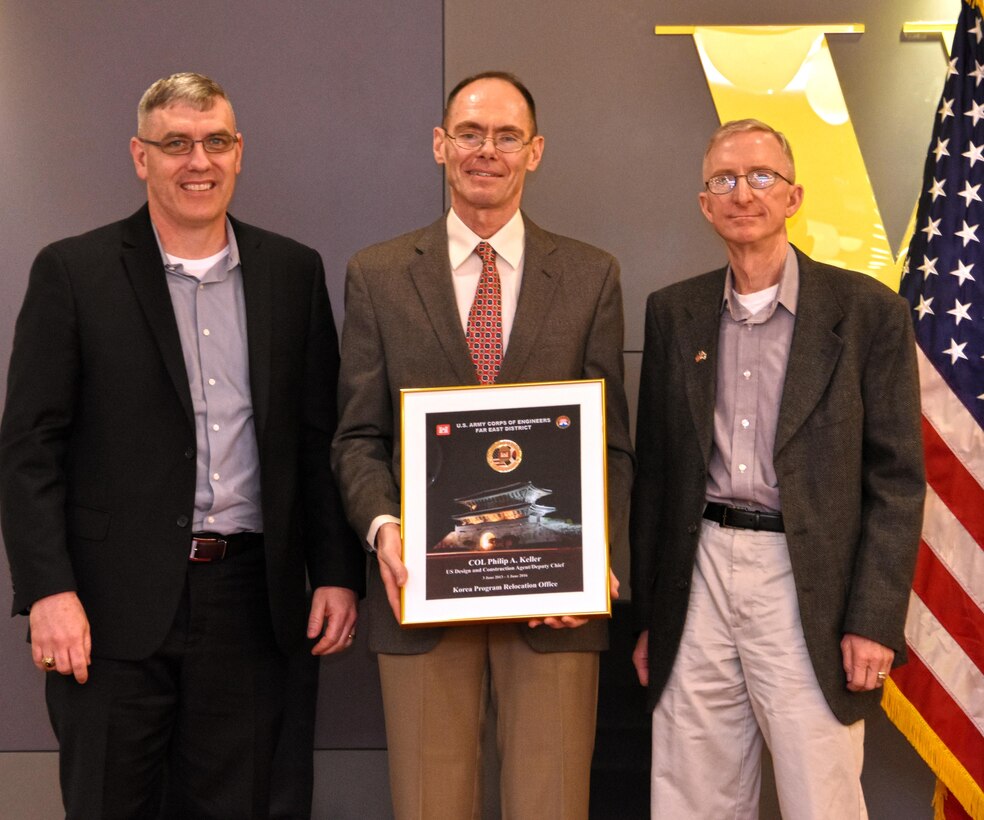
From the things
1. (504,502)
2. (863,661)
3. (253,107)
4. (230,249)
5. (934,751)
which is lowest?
(934,751)

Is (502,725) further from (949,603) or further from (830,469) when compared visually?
(949,603)

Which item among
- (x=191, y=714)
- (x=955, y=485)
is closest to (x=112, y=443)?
(x=191, y=714)

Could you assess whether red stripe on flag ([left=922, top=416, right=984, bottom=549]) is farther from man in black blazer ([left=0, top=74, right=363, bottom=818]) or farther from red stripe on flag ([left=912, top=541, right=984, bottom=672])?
man in black blazer ([left=0, top=74, right=363, bottom=818])

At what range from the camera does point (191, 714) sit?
2541mm

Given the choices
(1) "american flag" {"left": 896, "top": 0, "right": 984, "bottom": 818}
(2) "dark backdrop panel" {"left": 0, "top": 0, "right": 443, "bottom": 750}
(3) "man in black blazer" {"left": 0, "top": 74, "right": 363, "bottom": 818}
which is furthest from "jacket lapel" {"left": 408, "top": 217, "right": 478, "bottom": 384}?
(1) "american flag" {"left": 896, "top": 0, "right": 984, "bottom": 818}

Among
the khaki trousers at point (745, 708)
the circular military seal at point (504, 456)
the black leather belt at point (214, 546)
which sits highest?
the circular military seal at point (504, 456)

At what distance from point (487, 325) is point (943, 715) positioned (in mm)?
1832

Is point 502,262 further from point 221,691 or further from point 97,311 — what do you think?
point 221,691

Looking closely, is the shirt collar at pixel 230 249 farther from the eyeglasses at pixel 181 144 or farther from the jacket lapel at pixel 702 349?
the jacket lapel at pixel 702 349

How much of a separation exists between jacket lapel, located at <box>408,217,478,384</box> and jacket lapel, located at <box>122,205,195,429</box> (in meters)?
0.57

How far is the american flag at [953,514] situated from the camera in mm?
3123

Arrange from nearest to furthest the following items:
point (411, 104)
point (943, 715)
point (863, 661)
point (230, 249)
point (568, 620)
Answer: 1. point (568, 620)
2. point (863, 661)
3. point (230, 249)
4. point (943, 715)
5. point (411, 104)

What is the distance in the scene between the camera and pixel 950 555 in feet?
10.3

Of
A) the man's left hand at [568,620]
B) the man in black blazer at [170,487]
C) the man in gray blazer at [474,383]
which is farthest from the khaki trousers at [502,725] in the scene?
the man in black blazer at [170,487]
